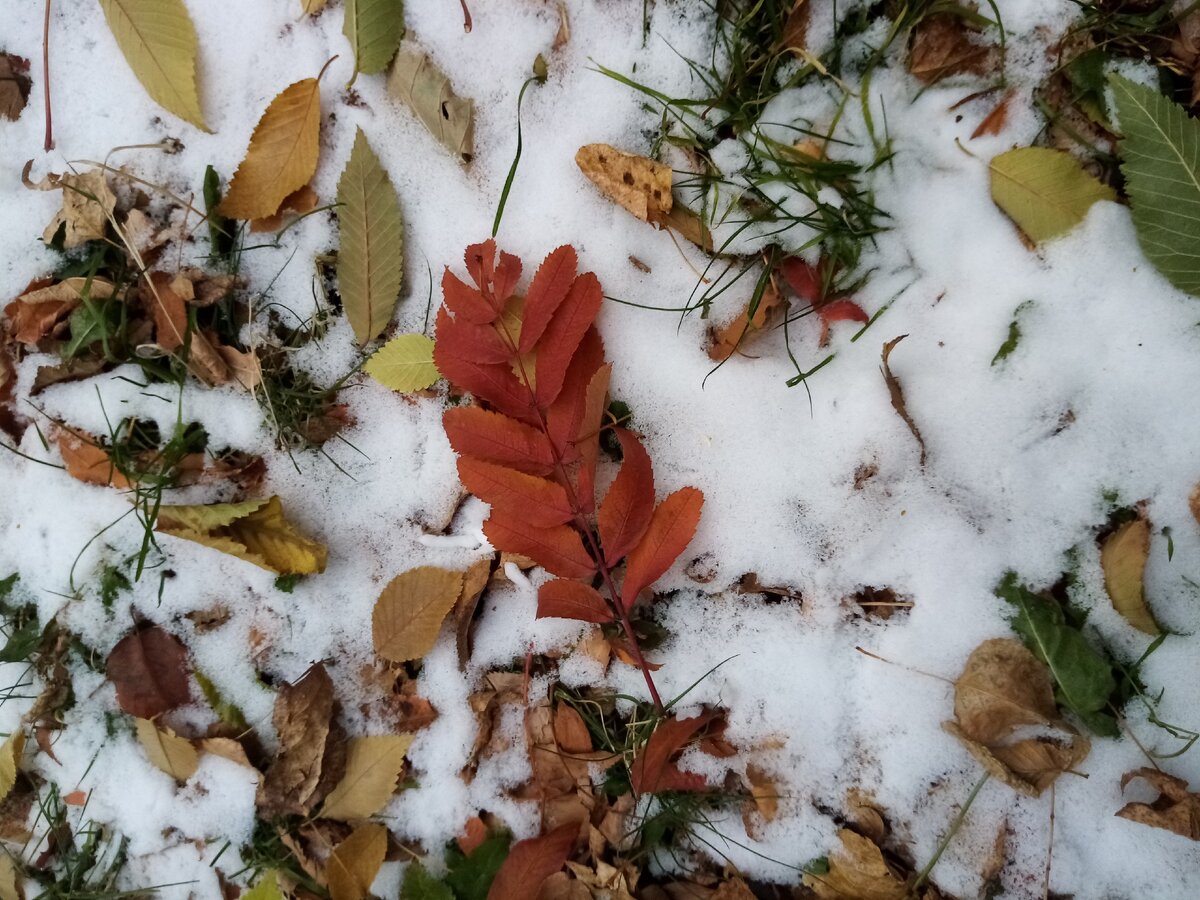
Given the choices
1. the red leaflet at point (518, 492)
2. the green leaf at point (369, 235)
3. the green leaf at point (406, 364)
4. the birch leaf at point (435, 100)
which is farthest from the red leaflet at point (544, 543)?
the birch leaf at point (435, 100)

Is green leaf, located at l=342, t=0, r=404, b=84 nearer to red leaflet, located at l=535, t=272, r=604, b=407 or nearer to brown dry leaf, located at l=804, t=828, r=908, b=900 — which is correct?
red leaflet, located at l=535, t=272, r=604, b=407

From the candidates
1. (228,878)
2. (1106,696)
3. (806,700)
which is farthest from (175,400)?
(1106,696)

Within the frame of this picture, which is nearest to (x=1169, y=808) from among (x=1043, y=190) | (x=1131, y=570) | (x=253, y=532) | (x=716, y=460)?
(x=1131, y=570)

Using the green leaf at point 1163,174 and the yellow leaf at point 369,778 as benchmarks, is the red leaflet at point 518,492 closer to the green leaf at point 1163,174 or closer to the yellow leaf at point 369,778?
the yellow leaf at point 369,778

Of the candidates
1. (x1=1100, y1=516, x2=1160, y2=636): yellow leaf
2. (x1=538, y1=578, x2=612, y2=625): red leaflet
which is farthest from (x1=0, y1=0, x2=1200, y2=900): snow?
(x1=538, y1=578, x2=612, y2=625): red leaflet

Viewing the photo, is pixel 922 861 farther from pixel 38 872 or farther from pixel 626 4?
pixel 38 872

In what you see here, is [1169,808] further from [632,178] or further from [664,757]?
[632,178]

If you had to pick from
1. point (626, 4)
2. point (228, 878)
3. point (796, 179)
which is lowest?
point (228, 878)
